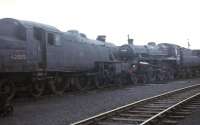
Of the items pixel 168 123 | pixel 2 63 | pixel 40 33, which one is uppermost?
pixel 40 33

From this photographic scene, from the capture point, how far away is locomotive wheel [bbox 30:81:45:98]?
16678 mm

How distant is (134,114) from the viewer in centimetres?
1154

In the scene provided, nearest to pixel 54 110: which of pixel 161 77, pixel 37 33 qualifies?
pixel 37 33

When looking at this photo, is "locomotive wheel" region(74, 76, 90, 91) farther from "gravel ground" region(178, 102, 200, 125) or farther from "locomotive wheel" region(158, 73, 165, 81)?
"locomotive wheel" region(158, 73, 165, 81)

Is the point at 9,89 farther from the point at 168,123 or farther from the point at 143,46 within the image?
the point at 143,46

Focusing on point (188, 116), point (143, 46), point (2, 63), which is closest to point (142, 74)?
point (143, 46)

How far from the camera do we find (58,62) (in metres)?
18.0

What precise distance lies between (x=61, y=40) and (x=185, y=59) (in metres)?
23.0

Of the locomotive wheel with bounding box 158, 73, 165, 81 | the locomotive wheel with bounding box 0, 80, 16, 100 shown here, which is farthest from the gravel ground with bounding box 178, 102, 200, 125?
the locomotive wheel with bounding box 158, 73, 165, 81

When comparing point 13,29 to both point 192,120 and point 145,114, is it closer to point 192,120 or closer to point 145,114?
point 145,114

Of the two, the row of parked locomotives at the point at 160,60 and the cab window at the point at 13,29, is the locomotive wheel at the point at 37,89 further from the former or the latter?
the row of parked locomotives at the point at 160,60

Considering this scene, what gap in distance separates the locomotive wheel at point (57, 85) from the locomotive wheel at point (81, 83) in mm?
1394

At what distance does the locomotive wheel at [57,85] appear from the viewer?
1798 cm

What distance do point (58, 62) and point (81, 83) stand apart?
400cm
